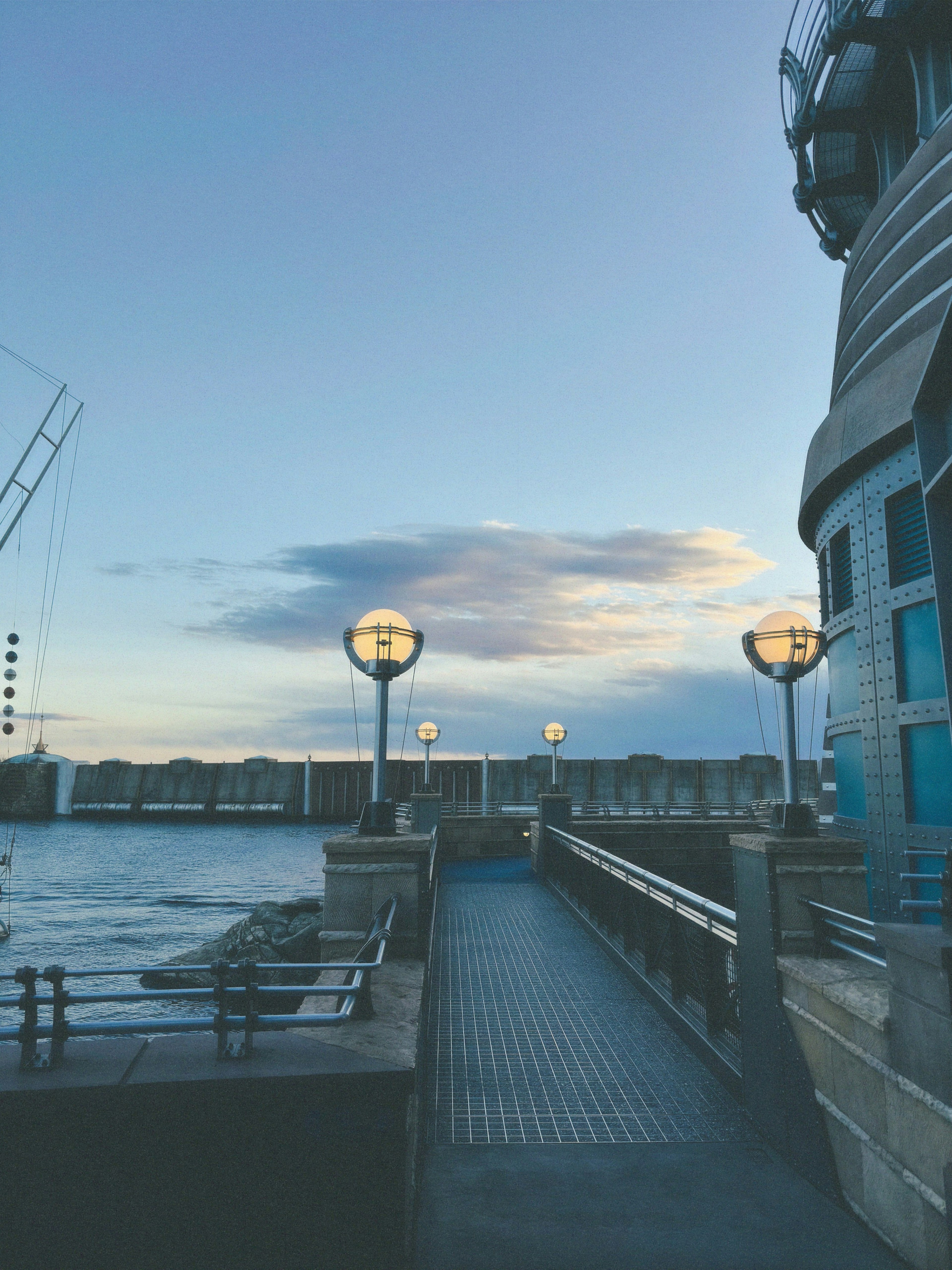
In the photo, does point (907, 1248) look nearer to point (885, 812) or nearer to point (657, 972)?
point (657, 972)

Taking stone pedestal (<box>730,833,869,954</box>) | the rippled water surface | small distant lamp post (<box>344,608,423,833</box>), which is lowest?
the rippled water surface

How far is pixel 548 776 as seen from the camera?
87562mm

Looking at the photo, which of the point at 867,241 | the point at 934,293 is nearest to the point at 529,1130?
the point at 934,293

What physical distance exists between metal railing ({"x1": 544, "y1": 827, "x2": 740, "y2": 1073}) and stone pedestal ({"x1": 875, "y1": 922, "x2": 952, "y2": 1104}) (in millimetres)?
2408

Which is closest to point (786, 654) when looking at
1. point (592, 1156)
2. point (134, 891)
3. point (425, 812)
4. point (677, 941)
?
point (677, 941)

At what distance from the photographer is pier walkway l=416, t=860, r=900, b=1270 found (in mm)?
4316

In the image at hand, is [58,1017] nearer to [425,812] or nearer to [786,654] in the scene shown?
[786,654]

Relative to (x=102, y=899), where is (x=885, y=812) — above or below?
above

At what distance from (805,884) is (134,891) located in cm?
5034

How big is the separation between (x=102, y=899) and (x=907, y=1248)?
4883 cm

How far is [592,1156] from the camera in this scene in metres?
5.46

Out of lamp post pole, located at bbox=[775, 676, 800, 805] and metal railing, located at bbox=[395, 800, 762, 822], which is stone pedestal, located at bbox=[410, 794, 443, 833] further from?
lamp post pole, located at bbox=[775, 676, 800, 805]

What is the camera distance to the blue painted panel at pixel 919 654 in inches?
335

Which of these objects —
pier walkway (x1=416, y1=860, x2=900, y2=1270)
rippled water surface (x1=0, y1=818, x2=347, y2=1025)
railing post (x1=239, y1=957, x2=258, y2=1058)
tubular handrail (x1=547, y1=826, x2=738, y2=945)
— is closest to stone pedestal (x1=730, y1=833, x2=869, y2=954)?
tubular handrail (x1=547, y1=826, x2=738, y2=945)
